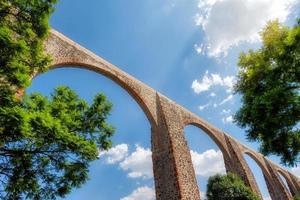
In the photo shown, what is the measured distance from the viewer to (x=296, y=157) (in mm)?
10039

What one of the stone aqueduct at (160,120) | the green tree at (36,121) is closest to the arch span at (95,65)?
the stone aqueduct at (160,120)

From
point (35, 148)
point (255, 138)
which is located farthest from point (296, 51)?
point (35, 148)

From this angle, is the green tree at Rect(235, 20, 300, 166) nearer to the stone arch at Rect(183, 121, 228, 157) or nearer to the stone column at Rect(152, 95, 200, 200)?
the stone column at Rect(152, 95, 200, 200)

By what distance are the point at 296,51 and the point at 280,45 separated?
0.94m

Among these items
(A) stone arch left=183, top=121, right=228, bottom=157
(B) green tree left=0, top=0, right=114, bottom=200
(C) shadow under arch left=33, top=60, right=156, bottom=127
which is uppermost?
(A) stone arch left=183, top=121, right=228, bottom=157

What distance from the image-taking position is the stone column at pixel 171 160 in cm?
1048

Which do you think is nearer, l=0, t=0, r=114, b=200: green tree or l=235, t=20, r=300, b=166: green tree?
l=0, t=0, r=114, b=200: green tree

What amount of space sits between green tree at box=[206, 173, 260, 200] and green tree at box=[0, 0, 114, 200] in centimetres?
780

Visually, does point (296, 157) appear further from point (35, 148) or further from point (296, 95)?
point (35, 148)

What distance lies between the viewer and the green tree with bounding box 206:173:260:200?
12.1m

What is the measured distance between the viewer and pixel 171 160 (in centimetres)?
1112

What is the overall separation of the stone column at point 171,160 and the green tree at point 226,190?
5.60ft

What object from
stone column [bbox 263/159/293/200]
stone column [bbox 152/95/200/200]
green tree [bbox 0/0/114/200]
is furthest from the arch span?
stone column [bbox 263/159/293/200]

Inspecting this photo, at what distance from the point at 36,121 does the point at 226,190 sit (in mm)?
10375
